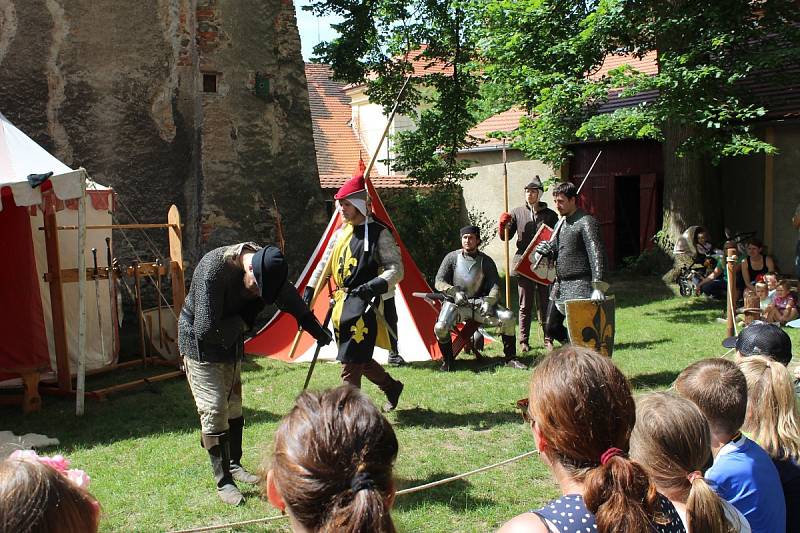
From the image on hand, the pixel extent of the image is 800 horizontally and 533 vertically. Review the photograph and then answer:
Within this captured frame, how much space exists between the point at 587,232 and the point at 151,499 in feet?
12.0

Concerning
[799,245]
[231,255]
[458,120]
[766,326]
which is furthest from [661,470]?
[458,120]

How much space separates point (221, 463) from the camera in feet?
13.8

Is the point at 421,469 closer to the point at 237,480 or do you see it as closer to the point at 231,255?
the point at 237,480

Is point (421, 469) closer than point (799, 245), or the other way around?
point (421, 469)

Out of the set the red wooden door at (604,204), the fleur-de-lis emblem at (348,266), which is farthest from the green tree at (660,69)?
the fleur-de-lis emblem at (348,266)

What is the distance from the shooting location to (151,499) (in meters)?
4.25

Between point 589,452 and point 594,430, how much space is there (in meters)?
0.05

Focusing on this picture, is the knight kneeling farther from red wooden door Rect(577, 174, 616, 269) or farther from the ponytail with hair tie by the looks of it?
red wooden door Rect(577, 174, 616, 269)

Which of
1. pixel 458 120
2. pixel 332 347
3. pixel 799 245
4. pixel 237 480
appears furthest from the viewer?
pixel 458 120

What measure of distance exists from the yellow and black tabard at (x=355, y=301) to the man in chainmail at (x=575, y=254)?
158cm

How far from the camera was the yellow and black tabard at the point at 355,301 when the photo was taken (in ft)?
17.2

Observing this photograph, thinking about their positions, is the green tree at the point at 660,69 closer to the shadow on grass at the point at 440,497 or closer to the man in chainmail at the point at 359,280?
the man in chainmail at the point at 359,280

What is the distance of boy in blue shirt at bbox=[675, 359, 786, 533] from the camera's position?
2.29 metres

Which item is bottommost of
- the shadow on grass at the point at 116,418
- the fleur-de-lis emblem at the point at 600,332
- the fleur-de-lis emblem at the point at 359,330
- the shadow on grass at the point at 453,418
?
the shadow on grass at the point at 116,418
